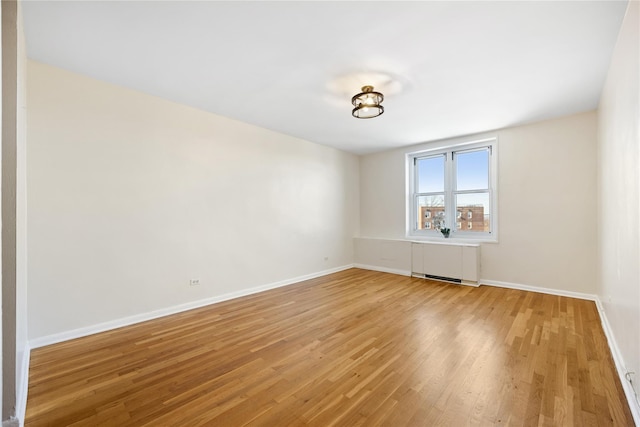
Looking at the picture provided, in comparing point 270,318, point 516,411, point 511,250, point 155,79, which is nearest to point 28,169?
point 155,79

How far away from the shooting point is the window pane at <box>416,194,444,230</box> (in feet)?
18.6

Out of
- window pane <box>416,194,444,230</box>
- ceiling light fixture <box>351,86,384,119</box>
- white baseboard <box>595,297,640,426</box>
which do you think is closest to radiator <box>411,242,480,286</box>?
window pane <box>416,194,444,230</box>

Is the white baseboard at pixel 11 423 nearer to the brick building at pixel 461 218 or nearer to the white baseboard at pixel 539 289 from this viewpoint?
the white baseboard at pixel 539 289

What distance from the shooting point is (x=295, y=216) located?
17.1 feet

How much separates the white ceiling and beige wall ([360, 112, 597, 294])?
605 millimetres

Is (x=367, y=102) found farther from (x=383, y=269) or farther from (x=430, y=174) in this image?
(x=383, y=269)

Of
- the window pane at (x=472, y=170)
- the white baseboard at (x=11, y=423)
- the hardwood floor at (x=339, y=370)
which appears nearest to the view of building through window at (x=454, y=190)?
the window pane at (x=472, y=170)

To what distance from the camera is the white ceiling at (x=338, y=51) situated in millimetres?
2033

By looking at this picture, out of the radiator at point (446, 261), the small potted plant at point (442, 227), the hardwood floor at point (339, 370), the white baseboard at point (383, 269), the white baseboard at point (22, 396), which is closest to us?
the white baseboard at point (22, 396)

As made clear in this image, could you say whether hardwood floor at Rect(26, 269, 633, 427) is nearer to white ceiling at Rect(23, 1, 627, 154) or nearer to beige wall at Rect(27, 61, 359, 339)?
beige wall at Rect(27, 61, 359, 339)

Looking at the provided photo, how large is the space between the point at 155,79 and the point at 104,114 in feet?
2.28

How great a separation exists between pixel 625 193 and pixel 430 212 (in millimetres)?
3746

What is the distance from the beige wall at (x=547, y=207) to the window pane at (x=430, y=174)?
79 cm

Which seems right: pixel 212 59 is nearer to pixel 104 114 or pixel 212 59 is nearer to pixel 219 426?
pixel 104 114
